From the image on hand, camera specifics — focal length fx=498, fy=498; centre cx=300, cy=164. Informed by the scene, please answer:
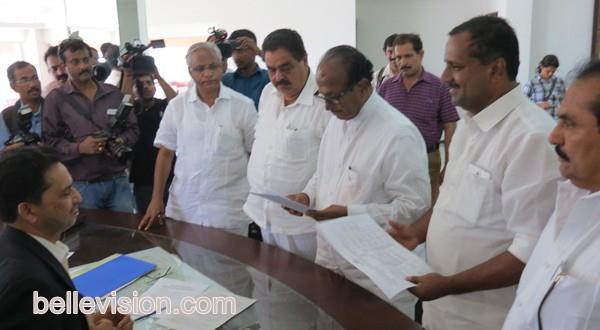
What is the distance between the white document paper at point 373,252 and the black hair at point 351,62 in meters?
0.50

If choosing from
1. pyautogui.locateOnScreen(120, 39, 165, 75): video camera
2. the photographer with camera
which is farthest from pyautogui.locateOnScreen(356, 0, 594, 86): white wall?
pyautogui.locateOnScreen(120, 39, 165, 75): video camera

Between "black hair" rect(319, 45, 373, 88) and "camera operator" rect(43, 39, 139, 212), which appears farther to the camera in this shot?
"camera operator" rect(43, 39, 139, 212)

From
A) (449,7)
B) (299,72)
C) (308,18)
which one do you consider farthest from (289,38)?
(449,7)

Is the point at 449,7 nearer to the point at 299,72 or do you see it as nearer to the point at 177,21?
the point at 177,21

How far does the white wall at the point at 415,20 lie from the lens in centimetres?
823

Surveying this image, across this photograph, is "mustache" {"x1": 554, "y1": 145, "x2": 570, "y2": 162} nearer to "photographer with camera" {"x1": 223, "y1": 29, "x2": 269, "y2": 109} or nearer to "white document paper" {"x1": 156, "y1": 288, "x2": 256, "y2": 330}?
"white document paper" {"x1": 156, "y1": 288, "x2": 256, "y2": 330}

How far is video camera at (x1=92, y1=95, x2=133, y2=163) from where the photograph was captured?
2.67 meters

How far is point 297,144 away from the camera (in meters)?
2.11

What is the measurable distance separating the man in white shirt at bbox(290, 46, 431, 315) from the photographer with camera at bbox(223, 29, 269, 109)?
168 cm

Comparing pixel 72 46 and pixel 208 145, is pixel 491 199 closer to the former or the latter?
pixel 208 145

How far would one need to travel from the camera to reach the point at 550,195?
1.18 meters

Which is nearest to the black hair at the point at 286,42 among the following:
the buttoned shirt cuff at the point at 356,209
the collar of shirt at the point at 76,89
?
the buttoned shirt cuff at the point at 356,209

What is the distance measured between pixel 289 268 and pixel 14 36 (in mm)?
5996

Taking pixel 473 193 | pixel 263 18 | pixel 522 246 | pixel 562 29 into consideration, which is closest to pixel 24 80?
pixel 473 193
